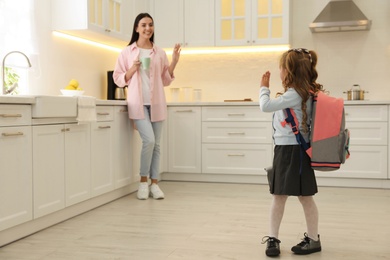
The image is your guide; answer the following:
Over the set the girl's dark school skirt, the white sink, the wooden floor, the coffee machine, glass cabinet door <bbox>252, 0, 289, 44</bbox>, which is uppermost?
glass cabinet door <bbox>252, 0, 289, 44</bbox>

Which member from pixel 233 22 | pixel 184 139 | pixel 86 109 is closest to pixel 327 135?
pixel 86 109

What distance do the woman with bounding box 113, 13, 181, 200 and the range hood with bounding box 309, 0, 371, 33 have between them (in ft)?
5.64

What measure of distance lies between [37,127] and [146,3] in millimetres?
2895

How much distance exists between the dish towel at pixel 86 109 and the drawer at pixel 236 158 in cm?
178

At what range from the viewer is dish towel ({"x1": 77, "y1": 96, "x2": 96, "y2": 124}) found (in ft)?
11.6

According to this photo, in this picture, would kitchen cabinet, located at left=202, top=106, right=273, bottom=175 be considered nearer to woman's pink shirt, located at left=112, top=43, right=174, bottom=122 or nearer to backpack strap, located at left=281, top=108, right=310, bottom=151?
woman's pink shirt, located at left=112, top=43, right=174, bottom=122

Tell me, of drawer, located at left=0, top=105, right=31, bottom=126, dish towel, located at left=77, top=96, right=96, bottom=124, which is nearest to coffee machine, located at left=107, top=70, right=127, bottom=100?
dish towel, located at left=77, top=96, right=96, bottom=124

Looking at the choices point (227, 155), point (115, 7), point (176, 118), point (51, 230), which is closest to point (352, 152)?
point (227, 155)

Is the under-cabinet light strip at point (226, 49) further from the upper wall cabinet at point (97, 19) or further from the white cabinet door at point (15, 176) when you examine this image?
the white cabinet door at point (15, 176)

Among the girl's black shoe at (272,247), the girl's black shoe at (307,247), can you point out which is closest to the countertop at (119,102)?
the girl's black shoe at (272,247)

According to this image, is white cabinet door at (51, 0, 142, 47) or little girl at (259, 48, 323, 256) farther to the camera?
white cabinet door at (51, 0, 142, 47)

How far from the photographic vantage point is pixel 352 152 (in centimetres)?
488

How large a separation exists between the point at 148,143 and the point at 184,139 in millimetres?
1052

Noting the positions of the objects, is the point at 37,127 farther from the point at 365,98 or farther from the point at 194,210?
the point at 365,98
